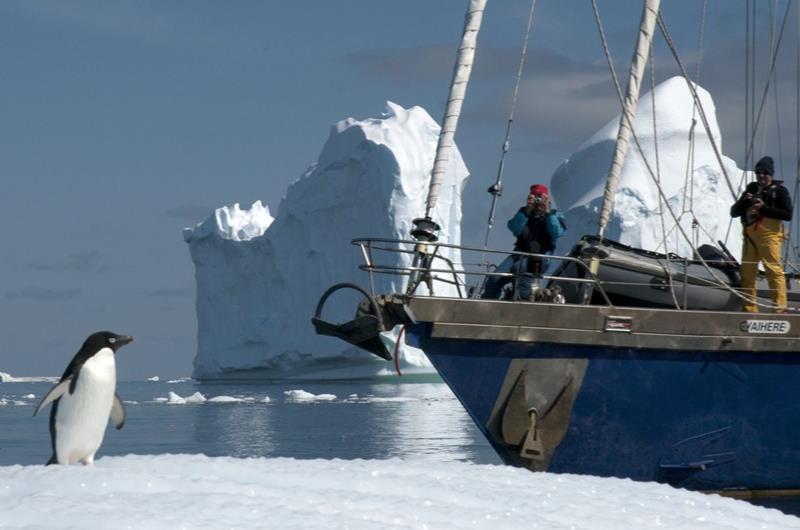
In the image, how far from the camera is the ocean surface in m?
15.9

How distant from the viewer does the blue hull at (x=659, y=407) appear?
32.2 ft

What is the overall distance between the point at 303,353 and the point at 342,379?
4.54 m

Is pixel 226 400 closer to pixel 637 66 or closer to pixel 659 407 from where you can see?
pixel 637 66

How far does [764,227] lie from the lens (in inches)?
409

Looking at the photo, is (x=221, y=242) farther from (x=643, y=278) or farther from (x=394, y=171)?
(x=643, y=278)

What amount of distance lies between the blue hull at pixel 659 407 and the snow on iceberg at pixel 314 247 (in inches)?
1013

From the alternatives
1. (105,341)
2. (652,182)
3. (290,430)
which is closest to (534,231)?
(105,341)

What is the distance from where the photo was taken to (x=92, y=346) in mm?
5809

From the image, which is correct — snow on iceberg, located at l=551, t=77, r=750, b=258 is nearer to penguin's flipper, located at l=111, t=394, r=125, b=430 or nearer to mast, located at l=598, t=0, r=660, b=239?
mast, located at l=598, t=0, r=660, b=239

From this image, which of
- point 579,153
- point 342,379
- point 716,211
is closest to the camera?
point 716,211

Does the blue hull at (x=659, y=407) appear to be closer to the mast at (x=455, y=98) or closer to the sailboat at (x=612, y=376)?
the sailboat at (x=612, y=376)

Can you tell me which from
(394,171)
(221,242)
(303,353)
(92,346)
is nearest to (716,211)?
(394,171)

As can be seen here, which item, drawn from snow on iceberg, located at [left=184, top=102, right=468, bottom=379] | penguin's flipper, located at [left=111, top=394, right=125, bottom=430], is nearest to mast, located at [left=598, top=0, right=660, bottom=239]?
penguin's flipper, located at [left=111, top=394, right=125, bottom=430]

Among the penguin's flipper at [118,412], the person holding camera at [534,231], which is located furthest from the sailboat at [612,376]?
the penguin's flipper at [118,412]
